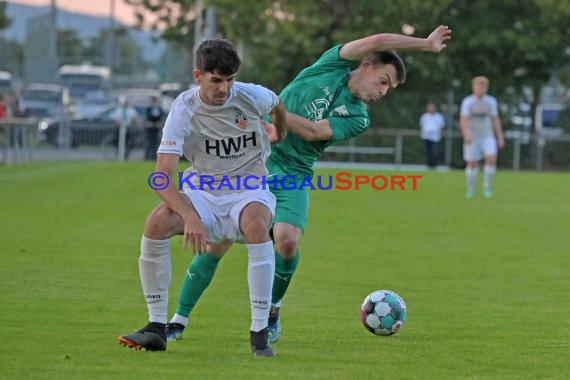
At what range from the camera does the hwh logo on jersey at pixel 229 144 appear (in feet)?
24.5

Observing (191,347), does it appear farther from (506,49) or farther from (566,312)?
(506,49)

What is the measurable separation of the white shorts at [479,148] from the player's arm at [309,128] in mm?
16927

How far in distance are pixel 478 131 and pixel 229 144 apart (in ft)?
60.2

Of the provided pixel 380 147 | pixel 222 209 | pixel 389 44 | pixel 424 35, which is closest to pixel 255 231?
pixel 222 209

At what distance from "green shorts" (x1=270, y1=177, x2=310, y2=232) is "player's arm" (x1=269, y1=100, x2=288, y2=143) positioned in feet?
2.34

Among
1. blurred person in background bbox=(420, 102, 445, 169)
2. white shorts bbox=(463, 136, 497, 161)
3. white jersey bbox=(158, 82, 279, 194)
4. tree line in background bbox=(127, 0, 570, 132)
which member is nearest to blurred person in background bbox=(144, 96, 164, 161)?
tree line in background bbox=(127, 0, 570, 132)

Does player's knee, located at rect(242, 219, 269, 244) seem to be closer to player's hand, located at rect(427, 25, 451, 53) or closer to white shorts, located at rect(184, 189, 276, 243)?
white shorts, located at rect(184, 189, 276, 243)

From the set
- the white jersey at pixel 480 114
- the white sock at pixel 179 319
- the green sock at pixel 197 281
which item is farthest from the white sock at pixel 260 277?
the white jersey at pixel 480 114

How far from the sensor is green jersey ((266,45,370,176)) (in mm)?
8539

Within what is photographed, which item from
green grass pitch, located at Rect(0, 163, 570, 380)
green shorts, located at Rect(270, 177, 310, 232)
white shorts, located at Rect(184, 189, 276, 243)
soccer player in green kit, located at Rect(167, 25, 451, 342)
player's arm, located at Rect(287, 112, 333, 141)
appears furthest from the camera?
green shorts, located at Rect(270, 177, 310, 232)

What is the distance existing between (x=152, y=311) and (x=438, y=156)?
121 feet

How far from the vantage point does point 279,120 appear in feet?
25.2

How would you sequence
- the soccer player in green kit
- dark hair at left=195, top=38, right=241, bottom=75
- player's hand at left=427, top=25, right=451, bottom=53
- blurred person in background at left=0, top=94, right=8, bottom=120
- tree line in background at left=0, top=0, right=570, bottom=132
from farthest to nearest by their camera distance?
1. tree line in background at left=0, top=0, right=570, bottom=132
2. blurred person in background at left=0, top=94, right=8, bottom=120
3. player's hand at left=427, top=25, right=451, bottom=53
4. the soccer player in green kit
5. dark hair at left=195, top=38, right=241, bottom=75

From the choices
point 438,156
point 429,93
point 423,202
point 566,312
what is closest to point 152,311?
point 566,312
